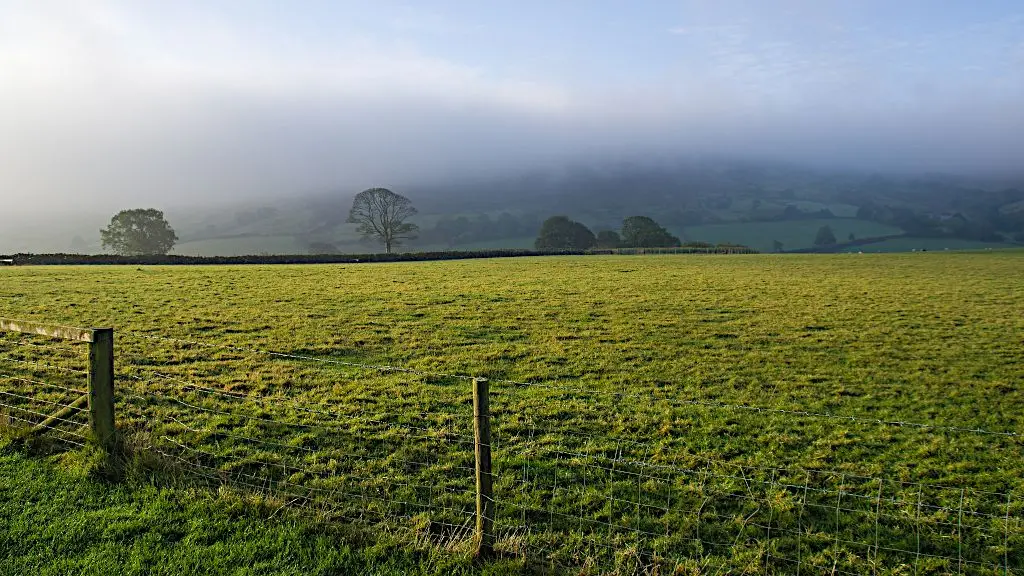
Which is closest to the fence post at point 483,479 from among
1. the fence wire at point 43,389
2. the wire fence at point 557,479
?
the wire fence at point 557,479

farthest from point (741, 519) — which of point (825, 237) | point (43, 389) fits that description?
point (825, 237)

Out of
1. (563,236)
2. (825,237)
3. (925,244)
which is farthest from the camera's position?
(825,237)

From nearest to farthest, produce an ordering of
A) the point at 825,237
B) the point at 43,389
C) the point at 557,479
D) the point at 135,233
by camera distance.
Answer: the point at 557,479 < the point at 43,389 < the point at 135,233 < the point at 825,237

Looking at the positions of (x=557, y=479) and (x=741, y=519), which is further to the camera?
(x=557, y=479)

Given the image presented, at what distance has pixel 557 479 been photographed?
7188mm

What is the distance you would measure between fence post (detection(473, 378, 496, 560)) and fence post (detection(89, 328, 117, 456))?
4.56m

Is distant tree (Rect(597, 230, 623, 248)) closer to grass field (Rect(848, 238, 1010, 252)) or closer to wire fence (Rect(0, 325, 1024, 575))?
grass field (Rect(848, 238, 1010, 252))

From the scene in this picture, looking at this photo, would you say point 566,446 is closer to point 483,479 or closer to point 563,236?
point 483,479

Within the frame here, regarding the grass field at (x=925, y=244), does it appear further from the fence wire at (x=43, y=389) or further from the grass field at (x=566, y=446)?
the fence wire at (x=43, y=389)

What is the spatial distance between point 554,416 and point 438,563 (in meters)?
4.55

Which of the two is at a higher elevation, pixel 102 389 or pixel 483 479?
pixel 102 389

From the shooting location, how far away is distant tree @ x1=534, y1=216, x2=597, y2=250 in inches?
4373

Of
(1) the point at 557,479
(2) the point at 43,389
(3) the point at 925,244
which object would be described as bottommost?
(1) the point at 557,479

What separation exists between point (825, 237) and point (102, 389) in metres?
166
